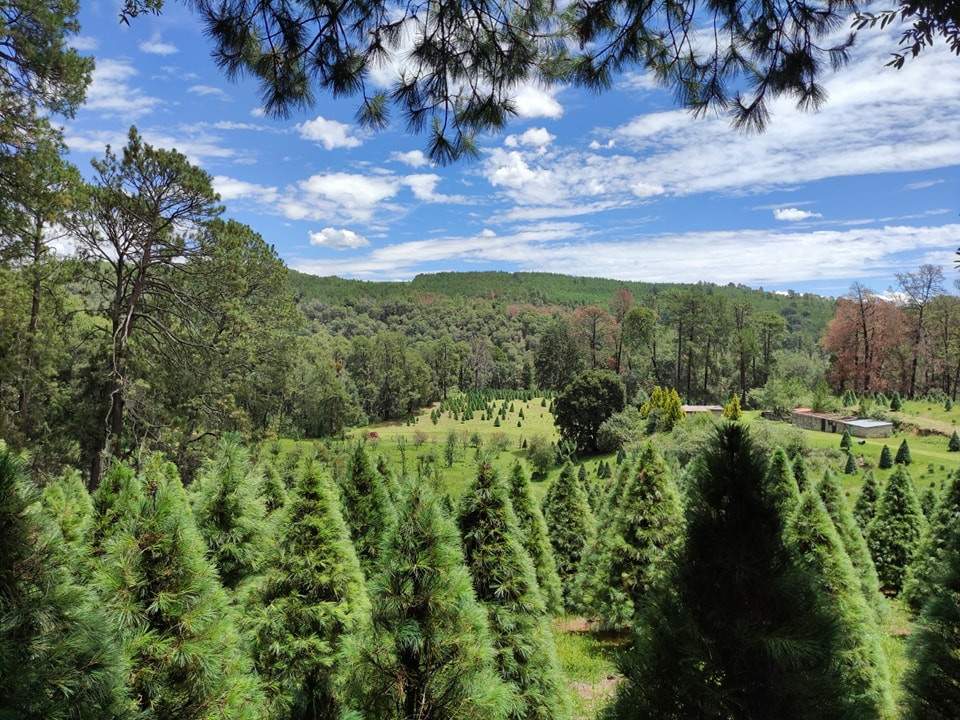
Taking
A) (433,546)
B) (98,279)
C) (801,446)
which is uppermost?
(98,279)

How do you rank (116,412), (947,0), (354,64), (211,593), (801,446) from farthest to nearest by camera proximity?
1. (801,446)
2. (116,412)
3. (354,64)
4. (211,593)
5. (947,0)

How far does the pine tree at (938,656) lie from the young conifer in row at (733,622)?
6.68 feet

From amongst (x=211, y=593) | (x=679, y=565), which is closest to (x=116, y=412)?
(x=211, y=593)

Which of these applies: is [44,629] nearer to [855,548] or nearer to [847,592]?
[847,592]

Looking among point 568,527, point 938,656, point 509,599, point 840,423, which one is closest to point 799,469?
point 568,527

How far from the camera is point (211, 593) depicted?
3.88 m

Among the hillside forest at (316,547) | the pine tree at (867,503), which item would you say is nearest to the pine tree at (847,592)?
the hillside forest at (316,547)

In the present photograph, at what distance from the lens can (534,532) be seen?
1034cm

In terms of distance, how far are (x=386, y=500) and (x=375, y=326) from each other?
109513mm

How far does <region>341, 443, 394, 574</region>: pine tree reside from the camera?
8.14 m

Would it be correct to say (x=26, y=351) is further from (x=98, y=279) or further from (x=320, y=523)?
(x=320, y=523)

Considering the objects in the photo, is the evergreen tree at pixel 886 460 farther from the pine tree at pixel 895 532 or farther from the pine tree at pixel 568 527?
the pine tree at pixel 568 527

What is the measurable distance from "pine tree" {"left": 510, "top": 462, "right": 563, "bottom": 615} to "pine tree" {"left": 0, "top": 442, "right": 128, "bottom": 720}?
25.4 ft

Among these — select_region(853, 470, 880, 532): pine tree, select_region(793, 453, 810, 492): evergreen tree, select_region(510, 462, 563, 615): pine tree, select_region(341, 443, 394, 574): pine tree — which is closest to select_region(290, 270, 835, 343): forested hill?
select_region(853, 470, 880, 532): pine tree
